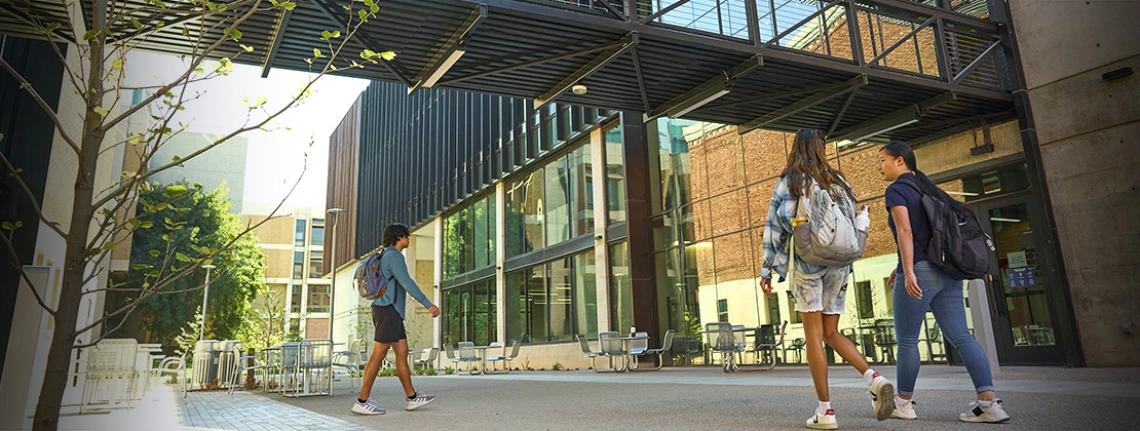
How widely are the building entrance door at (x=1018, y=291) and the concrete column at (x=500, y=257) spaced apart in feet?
57.6

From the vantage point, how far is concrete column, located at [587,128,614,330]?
811 inches

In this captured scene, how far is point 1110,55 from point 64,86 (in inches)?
529

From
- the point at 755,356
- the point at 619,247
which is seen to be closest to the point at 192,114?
the point at 755,356

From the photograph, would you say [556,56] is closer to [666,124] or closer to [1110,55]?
[1110,55]

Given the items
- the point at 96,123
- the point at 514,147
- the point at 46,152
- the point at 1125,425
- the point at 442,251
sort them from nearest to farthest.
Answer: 1. the point at 96,123
2. the point at 1125,425
3. the point at 46,152
4. the point at 514,147
5. the point at 442,251

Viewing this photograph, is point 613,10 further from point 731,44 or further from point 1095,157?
point 1095,157

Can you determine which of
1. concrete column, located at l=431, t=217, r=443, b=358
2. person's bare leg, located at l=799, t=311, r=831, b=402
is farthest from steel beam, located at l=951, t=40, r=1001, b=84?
concrete column, located at l=431, t=217, r=443, b=358

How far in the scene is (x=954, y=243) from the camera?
463cm

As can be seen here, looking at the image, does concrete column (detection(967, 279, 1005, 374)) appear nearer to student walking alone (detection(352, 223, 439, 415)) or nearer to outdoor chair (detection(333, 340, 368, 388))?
student walking alone (detection(352, 223, 439, 415))

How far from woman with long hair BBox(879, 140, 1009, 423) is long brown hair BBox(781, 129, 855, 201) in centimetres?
39

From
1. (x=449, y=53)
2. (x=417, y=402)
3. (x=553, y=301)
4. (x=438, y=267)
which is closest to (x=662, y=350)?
(x=553, y=301)

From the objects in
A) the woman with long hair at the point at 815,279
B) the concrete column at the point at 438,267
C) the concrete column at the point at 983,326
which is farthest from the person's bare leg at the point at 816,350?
the concrete column at the point at 438,267

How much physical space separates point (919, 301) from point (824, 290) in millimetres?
641

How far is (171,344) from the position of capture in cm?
3456
